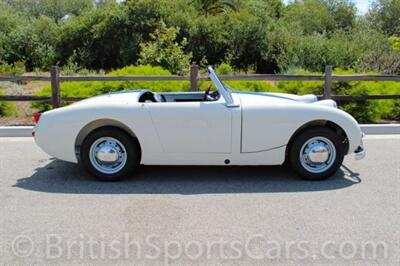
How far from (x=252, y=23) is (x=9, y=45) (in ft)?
42.4

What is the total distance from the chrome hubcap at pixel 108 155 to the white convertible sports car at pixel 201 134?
11 millimetres

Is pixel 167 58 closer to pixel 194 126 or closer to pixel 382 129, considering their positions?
pixel 382 129

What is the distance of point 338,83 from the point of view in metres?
9.62

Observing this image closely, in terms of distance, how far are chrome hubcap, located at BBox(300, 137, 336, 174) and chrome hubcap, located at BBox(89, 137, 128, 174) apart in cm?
208

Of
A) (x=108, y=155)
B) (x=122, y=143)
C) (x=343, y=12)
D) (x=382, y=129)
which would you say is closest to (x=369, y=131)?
(x=382, y=129)

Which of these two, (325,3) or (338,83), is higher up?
(325,3)

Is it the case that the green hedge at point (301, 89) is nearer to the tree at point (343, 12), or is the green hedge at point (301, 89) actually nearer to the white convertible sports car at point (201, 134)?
the white convertible sports car at point (201, 134)

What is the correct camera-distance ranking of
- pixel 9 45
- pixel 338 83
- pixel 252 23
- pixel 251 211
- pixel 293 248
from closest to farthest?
pixel 293 248
pixel 251 211
pixel 338 83
pixel 252 23
pixel 9 45

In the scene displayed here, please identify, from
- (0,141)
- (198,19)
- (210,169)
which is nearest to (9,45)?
(198,19)

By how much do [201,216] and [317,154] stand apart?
1.73 metres

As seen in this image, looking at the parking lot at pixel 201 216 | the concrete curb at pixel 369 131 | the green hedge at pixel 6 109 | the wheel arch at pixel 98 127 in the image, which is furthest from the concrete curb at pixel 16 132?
the wheel arch at pixel 98 127

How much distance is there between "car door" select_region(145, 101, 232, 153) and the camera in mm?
5145

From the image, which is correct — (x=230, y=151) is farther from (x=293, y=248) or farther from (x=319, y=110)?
(x=293, y=248)

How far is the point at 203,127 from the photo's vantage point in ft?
16.9
